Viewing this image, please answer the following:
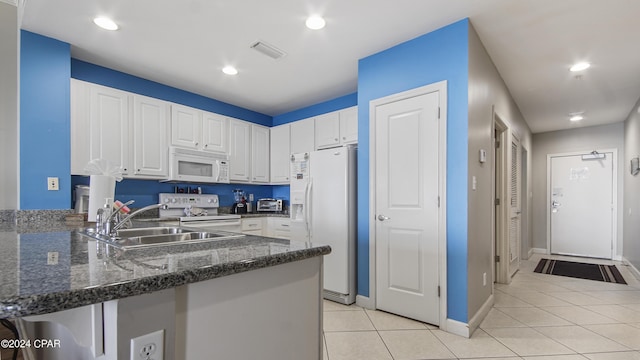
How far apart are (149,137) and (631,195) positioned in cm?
678

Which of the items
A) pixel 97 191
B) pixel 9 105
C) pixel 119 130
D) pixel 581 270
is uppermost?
pixel 9 105

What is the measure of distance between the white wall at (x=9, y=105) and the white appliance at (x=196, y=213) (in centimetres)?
137

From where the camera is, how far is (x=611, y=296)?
3441mm

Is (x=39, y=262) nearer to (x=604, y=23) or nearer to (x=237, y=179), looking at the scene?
(x=237, y=179)

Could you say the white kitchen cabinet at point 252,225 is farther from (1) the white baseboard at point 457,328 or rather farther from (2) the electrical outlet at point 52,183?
(1) the white baseboard at point 457,328

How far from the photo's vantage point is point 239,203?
15.3ft

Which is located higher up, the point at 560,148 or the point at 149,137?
the point at 560,148

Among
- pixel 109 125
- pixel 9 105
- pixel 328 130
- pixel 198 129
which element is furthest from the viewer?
pixel 328 130

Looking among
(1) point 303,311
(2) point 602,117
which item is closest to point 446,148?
(1) point 303,311

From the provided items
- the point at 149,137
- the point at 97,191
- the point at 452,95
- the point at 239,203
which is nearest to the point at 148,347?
the point at 97,191

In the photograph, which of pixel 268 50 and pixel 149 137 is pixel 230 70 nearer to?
pixel 268 50

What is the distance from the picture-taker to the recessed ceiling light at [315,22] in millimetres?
2416

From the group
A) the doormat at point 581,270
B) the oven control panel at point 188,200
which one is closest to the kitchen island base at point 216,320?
the oven control panel at point 188,200

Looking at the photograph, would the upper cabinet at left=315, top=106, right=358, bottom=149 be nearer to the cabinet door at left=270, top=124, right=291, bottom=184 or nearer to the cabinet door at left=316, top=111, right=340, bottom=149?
the cabinet door at left=316, top=111, right=340, bottom=149
